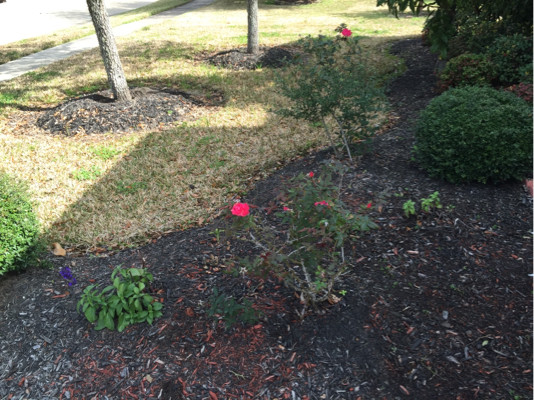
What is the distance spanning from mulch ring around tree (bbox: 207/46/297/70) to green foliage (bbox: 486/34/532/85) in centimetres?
426

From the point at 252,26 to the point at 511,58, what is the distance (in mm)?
5442

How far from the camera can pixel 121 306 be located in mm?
2994

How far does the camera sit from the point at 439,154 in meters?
4.21

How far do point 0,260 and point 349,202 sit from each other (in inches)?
116

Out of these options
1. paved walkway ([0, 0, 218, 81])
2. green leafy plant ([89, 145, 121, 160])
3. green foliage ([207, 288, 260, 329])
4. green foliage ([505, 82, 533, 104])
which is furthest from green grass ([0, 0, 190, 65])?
green foliage ([505, 82, 533, 104])

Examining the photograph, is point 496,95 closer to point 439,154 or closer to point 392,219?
point 439,154

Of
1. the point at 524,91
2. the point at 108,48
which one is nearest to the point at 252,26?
the point at 108,48

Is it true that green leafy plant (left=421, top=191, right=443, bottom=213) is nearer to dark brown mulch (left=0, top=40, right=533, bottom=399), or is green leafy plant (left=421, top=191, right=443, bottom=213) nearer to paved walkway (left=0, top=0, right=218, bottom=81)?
dark brown mulch (left=0, top=40, right=533, bottom=399)

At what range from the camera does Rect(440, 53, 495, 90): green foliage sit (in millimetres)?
6234

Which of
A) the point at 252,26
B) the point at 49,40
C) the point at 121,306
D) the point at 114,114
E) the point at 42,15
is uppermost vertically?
the point at 252,26

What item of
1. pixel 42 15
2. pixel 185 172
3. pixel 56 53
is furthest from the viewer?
pixel 42 15

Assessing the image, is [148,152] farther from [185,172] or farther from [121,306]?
[121,306]

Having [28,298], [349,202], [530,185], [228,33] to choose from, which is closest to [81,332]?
[28,298]

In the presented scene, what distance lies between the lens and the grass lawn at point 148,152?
4.62 m
